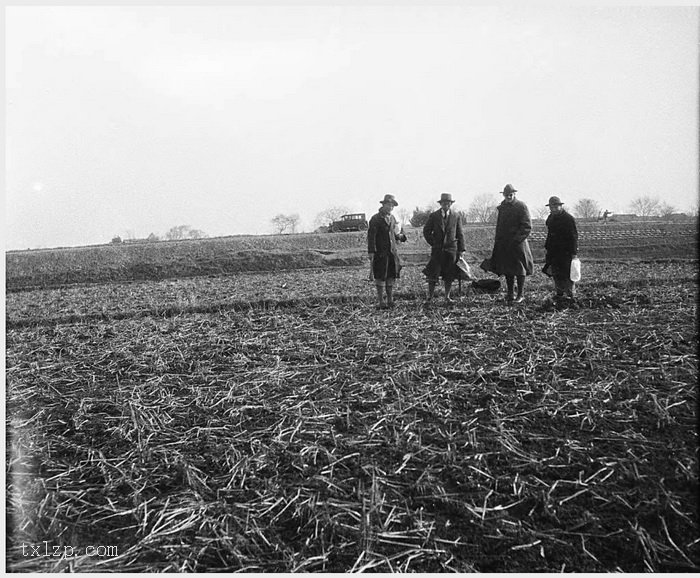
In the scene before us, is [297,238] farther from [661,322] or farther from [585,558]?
[585,558]

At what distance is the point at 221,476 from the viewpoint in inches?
102

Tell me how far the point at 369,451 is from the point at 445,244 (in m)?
5.33

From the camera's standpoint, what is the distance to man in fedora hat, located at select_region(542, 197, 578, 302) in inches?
281

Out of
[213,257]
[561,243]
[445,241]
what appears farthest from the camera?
[213,257]

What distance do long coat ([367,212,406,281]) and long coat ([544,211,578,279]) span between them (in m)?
2.48

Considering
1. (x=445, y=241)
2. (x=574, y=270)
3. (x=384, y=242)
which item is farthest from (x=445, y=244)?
(x=574, y=270)

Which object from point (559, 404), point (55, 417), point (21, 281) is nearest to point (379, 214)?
point (559, 404)

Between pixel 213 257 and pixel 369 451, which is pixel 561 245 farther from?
pixel 213 257

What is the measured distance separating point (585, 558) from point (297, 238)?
30.3 metres

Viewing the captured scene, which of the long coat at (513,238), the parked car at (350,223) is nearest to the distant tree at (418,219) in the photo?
the parked car at (350,223)

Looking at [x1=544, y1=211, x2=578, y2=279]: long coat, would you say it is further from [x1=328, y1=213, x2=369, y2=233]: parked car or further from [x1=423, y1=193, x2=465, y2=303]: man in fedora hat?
[x1=328, y1=213, x2=369, y2=233]: parked car

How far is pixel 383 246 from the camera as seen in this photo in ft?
24.0

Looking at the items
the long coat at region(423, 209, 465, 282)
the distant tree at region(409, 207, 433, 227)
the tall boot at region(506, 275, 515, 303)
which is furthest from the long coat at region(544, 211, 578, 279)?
the distant tree at region(409, 207, 433, 227)

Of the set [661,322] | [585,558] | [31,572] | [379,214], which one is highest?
[379,214]
